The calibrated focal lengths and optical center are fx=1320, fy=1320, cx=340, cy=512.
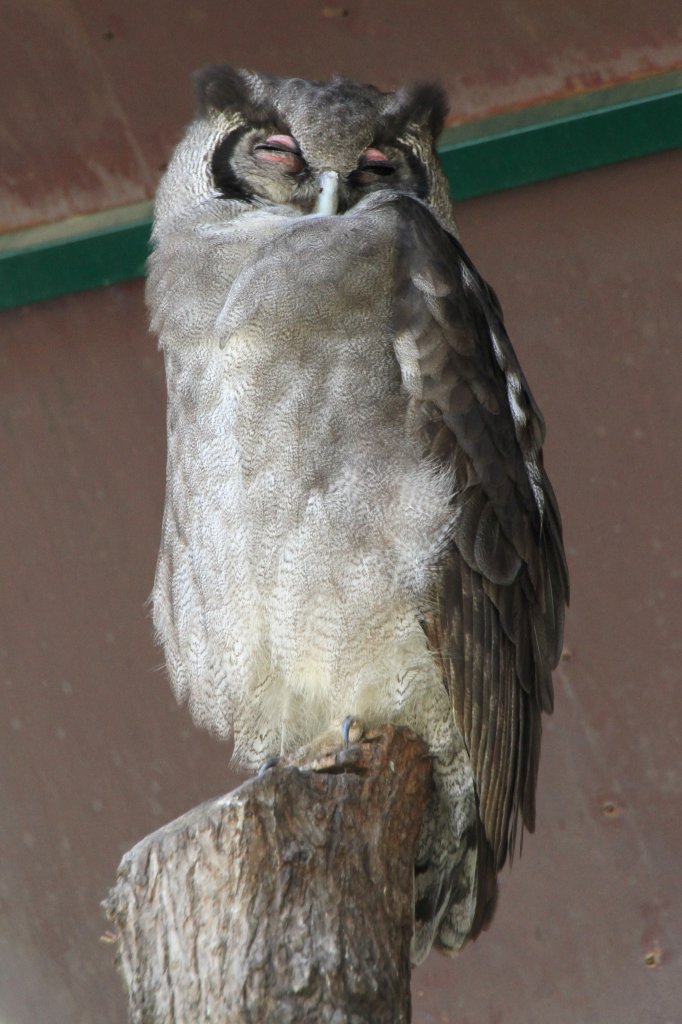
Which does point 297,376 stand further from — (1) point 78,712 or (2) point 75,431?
(1) point 78,712

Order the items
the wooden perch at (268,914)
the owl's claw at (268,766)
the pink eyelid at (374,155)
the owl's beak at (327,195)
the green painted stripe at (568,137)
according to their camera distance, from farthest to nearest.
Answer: the green painted stripe at (568,137)
the pink eyelid at (374,155)
the owl's beak at (327,195)
the owl's claw at (268,766)
the wooden perch at (268,914)

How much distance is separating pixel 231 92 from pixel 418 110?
1.44ft

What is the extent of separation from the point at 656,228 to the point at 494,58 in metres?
0.65

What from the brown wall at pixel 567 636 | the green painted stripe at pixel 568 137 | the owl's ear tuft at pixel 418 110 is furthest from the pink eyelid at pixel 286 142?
the brown wall at pixel 567 636

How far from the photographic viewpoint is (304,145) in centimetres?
281

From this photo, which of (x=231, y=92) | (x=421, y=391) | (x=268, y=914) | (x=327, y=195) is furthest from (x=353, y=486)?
(x=231, y=92)

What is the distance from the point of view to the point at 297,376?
249 centimetres

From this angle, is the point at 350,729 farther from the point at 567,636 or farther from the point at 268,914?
the point at 567,636

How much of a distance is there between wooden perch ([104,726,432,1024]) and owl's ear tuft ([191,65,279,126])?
151cm

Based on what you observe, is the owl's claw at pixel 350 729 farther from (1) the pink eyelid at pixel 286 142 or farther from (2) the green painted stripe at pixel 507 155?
(2) the green painted stripe at pixel 507 155

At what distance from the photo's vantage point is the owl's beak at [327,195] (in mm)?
2724

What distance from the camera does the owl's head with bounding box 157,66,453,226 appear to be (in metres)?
2.81

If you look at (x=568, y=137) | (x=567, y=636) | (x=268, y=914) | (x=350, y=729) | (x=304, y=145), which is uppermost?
(x=304, y=145)

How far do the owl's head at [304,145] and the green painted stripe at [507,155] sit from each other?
0.50 m
